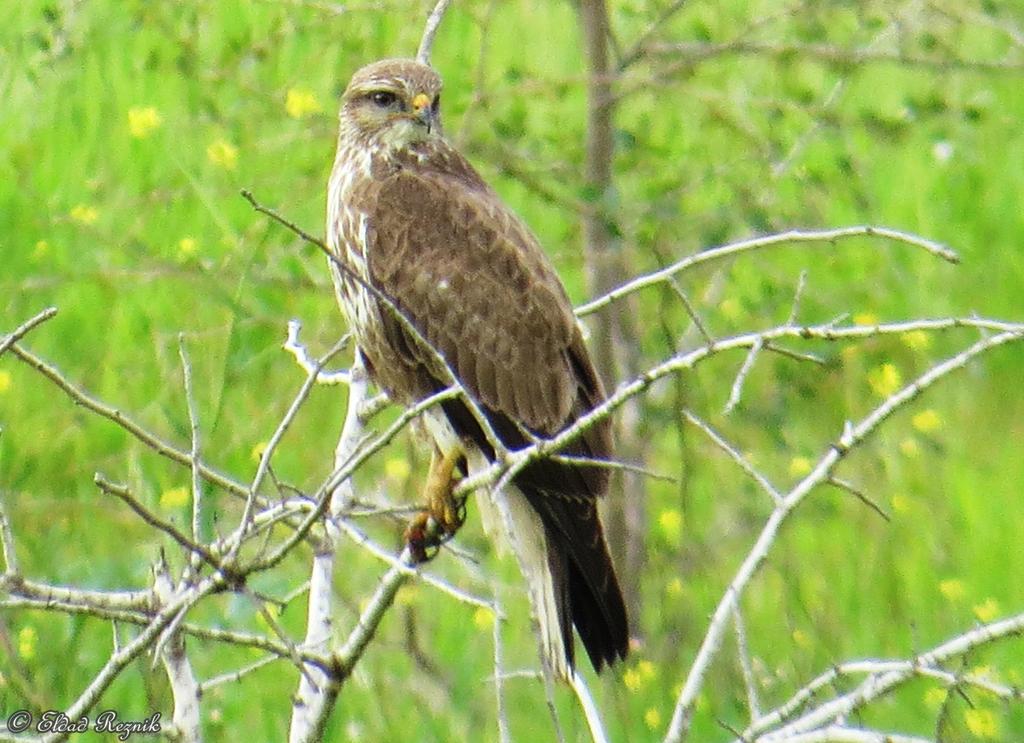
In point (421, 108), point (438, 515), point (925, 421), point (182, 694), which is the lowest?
point (182, 694)

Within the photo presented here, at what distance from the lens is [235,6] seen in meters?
6.21

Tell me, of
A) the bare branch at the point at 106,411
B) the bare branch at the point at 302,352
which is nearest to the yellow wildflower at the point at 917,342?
the bare branch at the point at 302,352

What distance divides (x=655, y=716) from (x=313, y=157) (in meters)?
2.08

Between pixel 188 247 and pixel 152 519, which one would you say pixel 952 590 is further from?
pixel 152 519

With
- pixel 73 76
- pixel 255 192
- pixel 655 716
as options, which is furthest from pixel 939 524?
pixel 73 76

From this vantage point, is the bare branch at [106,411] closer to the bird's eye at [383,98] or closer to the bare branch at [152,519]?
the bare branch at [152,519]

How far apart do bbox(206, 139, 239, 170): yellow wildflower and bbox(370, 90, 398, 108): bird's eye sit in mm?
1409

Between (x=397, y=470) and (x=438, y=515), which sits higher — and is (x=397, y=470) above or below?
above

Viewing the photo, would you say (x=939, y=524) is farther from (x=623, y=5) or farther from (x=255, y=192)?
(x=255, y=192)

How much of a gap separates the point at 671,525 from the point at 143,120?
2152mm

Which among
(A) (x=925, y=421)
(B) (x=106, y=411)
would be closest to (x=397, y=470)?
(A) (x=925, y=421)

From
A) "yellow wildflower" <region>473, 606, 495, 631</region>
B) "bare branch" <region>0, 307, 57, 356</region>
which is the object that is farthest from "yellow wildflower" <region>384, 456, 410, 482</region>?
"bare branch" <region>0, 307, 57, 356</region>

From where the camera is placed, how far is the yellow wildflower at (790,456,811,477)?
20.2 feet

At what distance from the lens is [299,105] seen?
598 centimetres
